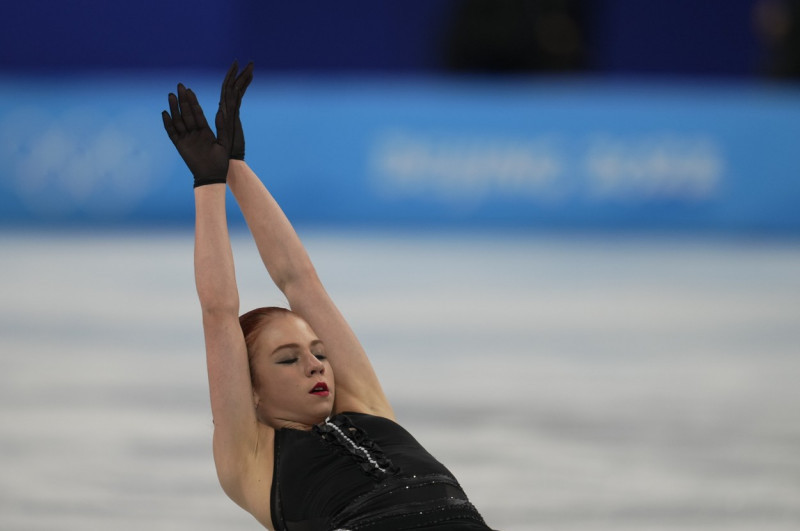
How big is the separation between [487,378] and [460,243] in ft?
17.2

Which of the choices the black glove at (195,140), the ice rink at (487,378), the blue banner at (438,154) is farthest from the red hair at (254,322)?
the blue banner at (438,154)

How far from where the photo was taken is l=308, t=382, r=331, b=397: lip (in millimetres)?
2668

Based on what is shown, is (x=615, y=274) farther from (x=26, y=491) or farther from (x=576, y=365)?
(x=26, y=491)

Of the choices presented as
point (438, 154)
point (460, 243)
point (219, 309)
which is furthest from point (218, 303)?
point (438, 154)

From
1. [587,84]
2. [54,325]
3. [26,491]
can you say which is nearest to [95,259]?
[54,325]

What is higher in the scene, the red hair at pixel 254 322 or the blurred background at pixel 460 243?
the blurred background at pixel 460 243

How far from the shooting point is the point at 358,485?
99.7 inches

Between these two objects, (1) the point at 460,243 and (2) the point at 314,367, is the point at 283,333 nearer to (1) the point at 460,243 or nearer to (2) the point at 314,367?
(2) the point at 314,367

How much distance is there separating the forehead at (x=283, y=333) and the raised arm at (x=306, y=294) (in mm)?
167

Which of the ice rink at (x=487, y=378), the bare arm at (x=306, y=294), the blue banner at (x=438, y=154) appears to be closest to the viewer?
the bare arm at (x=306, y=294)

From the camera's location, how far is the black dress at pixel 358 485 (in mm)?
2477

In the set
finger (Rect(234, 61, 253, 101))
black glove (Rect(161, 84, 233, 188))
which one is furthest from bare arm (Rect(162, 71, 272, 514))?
finger (Rect(234, 61, 253, 101))

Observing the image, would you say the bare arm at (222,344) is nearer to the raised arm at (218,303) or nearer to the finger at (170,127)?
the raised arm at (218,303)

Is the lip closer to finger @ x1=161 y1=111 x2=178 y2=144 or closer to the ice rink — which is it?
finger @ x1=161 y1=111 x2=178 y2=144
